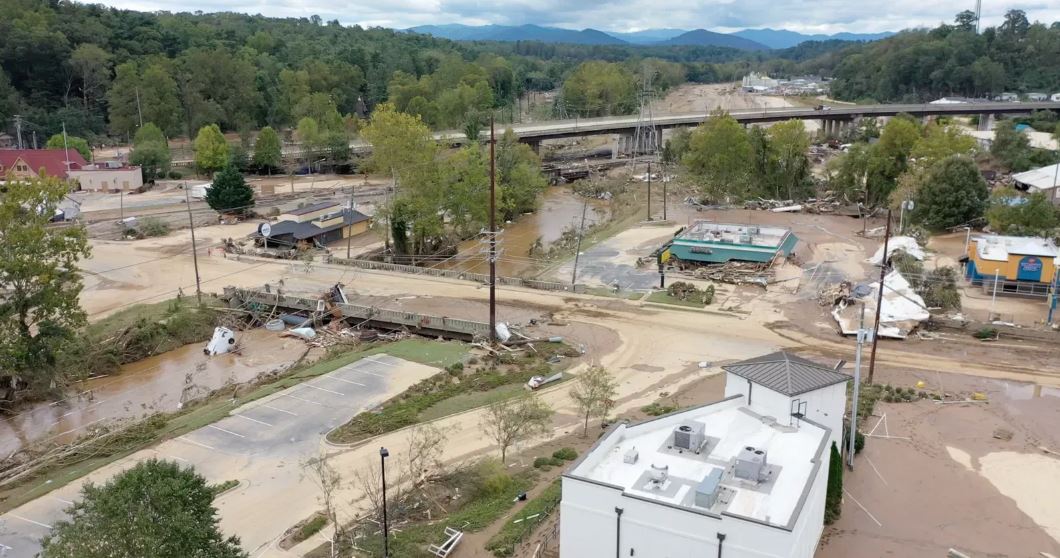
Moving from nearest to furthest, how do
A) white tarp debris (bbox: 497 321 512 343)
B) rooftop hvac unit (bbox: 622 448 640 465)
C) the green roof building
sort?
1. rooftop hvac unit (bbox: 622 448 640 465)
2. white tarp debris (bbox: 497 321 512 343)
3. the green roof building

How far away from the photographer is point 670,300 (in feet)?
123

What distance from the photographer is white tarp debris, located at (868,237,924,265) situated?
42.1 meters

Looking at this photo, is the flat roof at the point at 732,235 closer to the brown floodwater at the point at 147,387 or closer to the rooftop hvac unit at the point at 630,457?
the brown floodwater at the point at 147,387

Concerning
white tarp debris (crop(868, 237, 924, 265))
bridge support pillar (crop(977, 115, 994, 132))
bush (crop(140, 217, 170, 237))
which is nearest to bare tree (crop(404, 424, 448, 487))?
white tarp debris (crop(868, 237, 924, 265))

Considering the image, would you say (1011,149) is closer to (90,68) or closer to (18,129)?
(18,129)

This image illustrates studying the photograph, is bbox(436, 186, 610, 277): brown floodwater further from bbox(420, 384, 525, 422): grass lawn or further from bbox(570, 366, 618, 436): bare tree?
bbox(570, 366, 618, 436): bare tree

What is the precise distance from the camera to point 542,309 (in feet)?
120

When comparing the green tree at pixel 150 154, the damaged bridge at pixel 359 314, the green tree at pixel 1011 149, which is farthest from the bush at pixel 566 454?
the green tree at pixel 1011 149

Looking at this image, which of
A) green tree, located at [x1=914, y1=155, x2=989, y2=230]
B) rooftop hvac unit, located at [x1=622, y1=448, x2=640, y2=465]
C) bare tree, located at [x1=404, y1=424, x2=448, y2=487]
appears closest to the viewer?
rooftop hvac unit, located at [x1=622, y1=448, x2=640, y2=465]

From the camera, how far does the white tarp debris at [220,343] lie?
1340 inches

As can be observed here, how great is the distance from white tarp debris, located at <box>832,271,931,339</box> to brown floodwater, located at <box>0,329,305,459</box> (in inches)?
934

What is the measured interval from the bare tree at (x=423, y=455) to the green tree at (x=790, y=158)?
48.3 meters

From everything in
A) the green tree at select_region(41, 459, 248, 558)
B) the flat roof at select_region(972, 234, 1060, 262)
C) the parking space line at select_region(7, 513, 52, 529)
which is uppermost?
the flat roof at select_region(972, 234, 1060, 262)

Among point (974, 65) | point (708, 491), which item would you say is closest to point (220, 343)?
point (708, 491)
